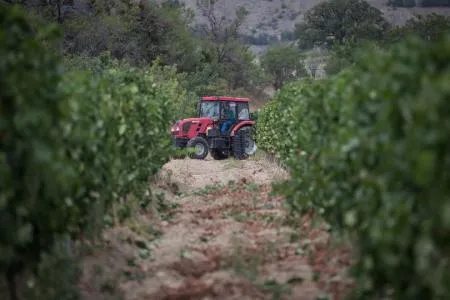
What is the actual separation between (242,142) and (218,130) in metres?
0.89

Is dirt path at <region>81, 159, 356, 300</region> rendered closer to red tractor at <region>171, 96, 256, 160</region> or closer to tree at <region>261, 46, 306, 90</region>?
red tractor at <region>171, 96, 256, 160</region>

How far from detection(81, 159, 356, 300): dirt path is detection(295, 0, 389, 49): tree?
176 feet

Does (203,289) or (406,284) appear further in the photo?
(203,289)

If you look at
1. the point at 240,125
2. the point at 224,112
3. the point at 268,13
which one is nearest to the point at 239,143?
the point at 240,125

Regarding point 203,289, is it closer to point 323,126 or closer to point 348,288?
point 348,288

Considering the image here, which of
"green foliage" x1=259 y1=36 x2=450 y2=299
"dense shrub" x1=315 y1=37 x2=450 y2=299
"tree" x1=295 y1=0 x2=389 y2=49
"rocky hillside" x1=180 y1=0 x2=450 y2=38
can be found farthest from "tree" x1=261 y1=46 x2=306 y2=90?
"dense shrub" x1=315 y1=37 x2=450 y2=299

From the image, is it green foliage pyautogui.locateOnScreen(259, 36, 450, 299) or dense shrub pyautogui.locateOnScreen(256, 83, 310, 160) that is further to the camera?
A: dense shrub pyautogui.locateOnScreen(256, 83, 310, 160)

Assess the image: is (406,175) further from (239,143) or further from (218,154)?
(218,154)

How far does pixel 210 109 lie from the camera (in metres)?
25.8

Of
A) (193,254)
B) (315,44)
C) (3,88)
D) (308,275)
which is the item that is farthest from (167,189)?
(315,44)

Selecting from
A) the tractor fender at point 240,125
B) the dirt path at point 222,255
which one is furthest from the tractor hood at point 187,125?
the dirt path at point 222,255

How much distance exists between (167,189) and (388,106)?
989 centimetres

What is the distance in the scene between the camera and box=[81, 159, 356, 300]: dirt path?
22.0 ft

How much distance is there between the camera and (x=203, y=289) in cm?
666
